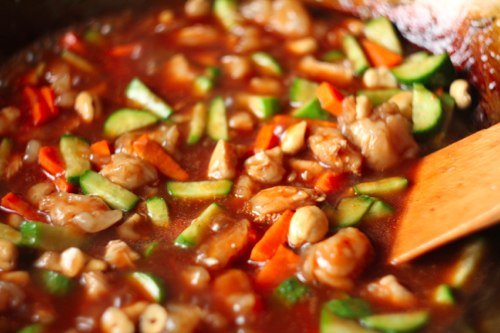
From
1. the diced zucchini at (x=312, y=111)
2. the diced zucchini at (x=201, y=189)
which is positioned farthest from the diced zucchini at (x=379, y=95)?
the diced zucchini at (x=201, y=189)

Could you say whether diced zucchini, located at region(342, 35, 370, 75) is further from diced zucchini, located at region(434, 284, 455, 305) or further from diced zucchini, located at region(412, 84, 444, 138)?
diced zucchini, located at region(434, 284, 455, 305)

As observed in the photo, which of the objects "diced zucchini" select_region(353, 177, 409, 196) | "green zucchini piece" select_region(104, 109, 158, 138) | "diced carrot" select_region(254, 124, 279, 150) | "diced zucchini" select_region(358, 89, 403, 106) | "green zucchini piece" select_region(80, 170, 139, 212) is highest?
"diced zucchini" select_region(358, 89, 403, 106)

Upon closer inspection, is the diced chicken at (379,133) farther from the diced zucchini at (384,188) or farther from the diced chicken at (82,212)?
the diced chicken at (82,212)

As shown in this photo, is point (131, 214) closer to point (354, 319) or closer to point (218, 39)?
point (354, 319)

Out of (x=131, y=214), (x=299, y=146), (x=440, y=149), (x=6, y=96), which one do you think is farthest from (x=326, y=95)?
(x=6, y=96)

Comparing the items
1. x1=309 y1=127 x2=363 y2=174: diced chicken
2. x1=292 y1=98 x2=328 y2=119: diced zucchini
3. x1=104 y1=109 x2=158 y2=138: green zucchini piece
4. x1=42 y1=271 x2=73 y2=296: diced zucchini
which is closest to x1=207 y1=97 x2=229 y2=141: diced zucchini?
x1=104 y1=109 x2=158 y2=138: green zucchini piece

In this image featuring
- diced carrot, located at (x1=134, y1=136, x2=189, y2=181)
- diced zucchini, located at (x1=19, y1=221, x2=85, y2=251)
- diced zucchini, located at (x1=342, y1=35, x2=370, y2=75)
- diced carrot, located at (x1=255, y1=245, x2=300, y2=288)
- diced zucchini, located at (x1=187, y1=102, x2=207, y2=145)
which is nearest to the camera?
diced carrot, located at (x1=255, y1=245, x2=300, y2=288)
